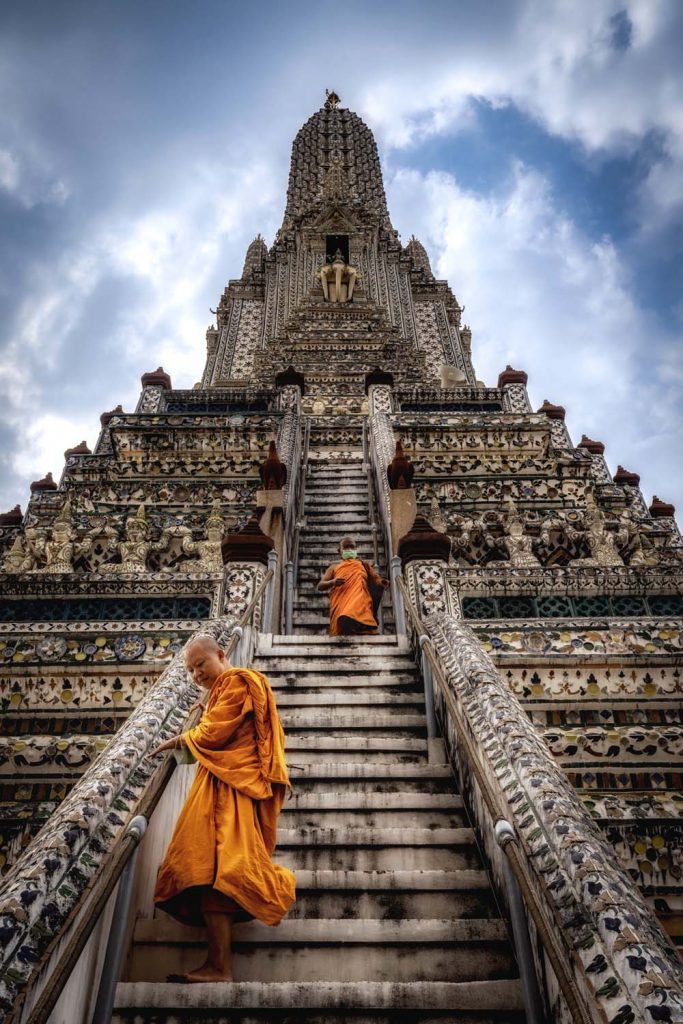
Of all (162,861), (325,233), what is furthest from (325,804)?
(325,233)

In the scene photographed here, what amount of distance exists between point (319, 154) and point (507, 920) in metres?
34.9

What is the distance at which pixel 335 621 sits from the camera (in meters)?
6.24

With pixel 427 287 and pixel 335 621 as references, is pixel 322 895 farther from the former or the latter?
pixel 427 287

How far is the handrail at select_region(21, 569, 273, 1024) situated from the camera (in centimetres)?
154

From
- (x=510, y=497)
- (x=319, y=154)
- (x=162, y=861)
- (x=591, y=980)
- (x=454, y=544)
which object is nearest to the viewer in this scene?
(x=591, y=980)

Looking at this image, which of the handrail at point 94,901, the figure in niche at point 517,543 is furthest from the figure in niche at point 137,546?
the handrail at point 94,901

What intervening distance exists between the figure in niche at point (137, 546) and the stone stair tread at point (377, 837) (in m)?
4.78

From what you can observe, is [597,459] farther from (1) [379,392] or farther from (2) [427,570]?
(2) [427,570]

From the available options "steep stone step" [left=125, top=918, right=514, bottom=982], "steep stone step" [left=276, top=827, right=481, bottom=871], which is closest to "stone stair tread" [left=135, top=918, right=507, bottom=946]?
"steep stone step" [left=125, top=918, right=514, bottom=982]

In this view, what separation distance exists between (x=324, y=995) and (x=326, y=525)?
7.01m

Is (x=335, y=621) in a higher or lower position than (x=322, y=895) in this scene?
higher

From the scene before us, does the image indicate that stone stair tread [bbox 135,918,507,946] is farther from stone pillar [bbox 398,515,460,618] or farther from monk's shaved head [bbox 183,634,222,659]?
stone pillar [bbox 398,515,460,618]

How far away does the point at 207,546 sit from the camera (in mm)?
8062

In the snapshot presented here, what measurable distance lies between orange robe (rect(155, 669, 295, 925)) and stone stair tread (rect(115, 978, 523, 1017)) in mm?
224
